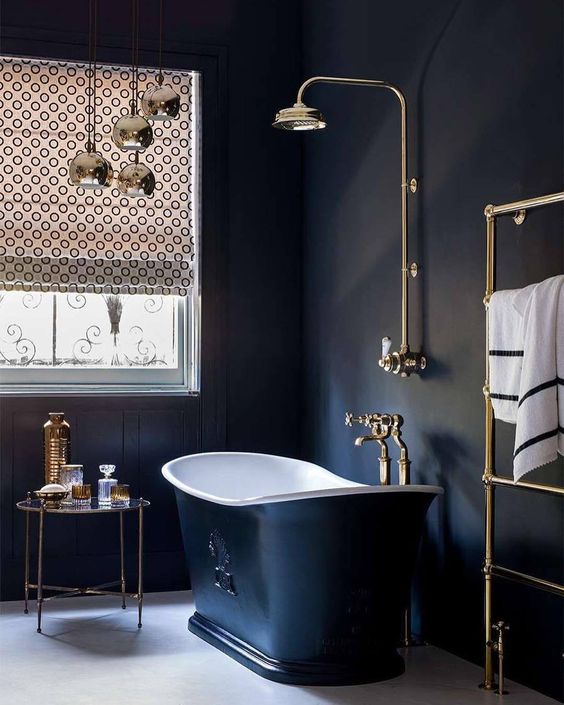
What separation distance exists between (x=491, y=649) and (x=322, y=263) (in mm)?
2355

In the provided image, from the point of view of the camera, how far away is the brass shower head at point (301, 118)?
13.4ft

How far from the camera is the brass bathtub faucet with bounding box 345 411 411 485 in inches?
163

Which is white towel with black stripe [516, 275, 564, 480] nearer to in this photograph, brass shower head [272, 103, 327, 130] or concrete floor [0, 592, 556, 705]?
concrete floor [0, 592, 556, 705]

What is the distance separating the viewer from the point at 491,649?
11.6 ft

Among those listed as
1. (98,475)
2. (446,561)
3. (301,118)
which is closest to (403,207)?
(301,118)

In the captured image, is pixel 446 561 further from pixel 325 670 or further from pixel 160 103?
pixel 160 103

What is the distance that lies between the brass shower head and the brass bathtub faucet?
1184mm

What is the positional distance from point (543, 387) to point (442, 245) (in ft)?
3.68

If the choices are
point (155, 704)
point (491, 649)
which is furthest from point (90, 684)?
point (491, 649)

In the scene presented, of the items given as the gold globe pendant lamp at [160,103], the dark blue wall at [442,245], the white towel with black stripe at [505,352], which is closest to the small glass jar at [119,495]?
the dark blue wall at [442,245]

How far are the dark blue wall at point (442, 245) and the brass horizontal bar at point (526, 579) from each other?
108 mm

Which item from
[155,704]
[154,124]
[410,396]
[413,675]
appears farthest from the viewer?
[154,124]

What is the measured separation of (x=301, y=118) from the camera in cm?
407

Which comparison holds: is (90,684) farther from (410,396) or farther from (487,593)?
(410,396)
